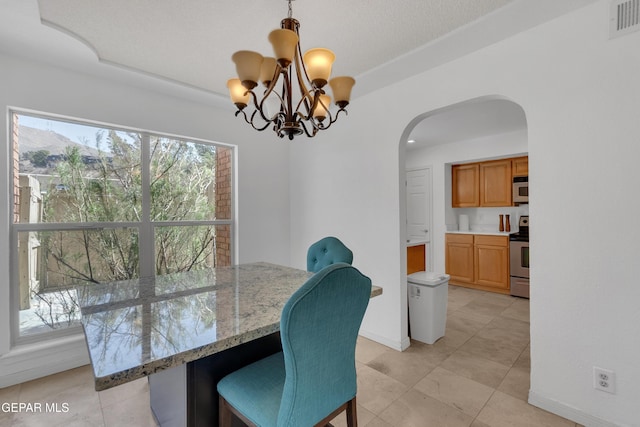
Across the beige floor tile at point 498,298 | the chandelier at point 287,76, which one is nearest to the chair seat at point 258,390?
the chandelier at point 287,76

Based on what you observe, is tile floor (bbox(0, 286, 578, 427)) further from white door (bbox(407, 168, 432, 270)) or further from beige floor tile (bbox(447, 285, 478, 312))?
white door (bbox(407, 168, 432, 270))

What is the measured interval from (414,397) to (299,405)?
1.35 meters

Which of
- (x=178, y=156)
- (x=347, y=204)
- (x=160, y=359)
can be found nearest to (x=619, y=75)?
(x=347, y=204)

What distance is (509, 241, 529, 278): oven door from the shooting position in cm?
412

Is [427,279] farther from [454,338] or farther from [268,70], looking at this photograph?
[268,70]

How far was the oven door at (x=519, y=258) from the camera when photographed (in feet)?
13.5

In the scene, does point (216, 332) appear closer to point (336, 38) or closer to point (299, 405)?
point (299, 405)

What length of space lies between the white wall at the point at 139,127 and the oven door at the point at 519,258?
324 cm

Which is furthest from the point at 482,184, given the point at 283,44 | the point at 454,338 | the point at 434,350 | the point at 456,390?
the point at 283,44

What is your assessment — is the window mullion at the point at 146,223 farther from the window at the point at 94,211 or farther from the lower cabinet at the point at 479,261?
the lower cabinet at the point at 479,261

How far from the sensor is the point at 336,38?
6.94 feet

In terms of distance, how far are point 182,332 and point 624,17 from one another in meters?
2.66

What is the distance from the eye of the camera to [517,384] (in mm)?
2123

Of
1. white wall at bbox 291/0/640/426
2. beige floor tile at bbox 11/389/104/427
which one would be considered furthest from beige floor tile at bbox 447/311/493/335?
beige floor tile at bbox 11/389/104/427
